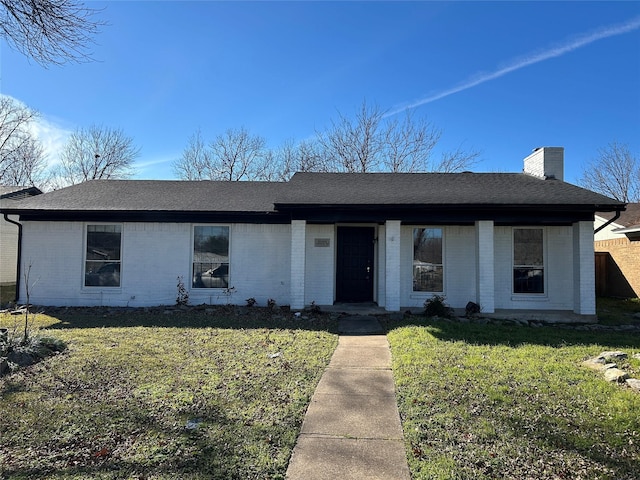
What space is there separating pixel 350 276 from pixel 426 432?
7.90m

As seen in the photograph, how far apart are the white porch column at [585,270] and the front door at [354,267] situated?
209 inches

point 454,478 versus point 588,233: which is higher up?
point 588,233

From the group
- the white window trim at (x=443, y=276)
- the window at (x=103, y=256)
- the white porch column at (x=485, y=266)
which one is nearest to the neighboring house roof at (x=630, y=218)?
the white porch column at (x=485, y=266)

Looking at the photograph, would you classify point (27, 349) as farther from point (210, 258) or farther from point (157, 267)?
point (210, 258)

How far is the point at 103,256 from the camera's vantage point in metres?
11.1

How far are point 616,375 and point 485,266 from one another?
4.95 m

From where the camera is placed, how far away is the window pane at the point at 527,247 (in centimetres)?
1067

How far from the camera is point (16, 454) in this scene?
327 cm

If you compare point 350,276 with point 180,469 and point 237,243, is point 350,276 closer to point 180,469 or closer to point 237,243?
point 237,243

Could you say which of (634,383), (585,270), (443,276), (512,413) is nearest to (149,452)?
(512,413)

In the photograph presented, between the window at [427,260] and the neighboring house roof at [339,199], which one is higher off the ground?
the neighboring house roof at [339,199]

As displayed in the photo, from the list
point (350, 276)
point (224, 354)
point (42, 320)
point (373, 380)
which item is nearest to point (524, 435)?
point (373, 380)

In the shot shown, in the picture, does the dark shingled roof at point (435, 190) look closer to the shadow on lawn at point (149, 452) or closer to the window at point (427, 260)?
the window at point (427, 260)

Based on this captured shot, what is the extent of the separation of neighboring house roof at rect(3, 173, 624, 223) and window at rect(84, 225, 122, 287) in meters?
0.52
